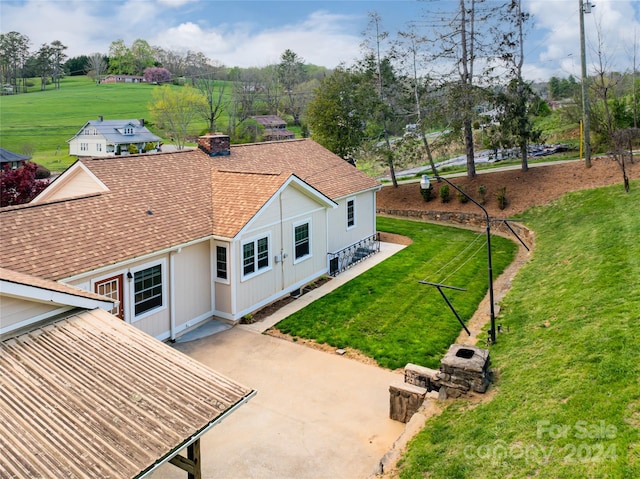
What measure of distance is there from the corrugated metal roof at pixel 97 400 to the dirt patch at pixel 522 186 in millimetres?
22864

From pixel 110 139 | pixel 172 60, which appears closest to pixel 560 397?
pixel 110 139

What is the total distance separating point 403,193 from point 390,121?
17.6ft


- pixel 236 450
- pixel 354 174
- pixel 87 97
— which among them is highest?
pixel 87 97

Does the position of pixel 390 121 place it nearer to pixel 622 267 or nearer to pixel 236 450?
pixel 622 267

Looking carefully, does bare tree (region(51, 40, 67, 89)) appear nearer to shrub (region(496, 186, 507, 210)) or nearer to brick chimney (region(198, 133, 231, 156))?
brick chimney (region(198, 133, 231, 156))

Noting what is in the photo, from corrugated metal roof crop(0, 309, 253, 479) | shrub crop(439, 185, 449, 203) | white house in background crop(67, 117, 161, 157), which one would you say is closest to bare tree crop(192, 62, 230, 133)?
white house in background crop(67, 117, 161, 157)

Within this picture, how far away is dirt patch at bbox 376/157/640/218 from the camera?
82.9 feet

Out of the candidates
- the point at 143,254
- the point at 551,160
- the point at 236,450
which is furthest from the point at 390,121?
the point at 236,450

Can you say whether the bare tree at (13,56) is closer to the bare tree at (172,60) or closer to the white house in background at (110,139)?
the bare tree at (172,60)

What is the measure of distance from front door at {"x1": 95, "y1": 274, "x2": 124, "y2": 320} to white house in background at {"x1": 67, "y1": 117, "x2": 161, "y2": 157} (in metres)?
50.4

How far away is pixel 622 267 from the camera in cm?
1220

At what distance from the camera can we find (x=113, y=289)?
1153 cm

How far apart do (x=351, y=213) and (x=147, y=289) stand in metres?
11.0

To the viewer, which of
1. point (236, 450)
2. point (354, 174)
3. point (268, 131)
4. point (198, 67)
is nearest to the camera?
point (236, 450)
